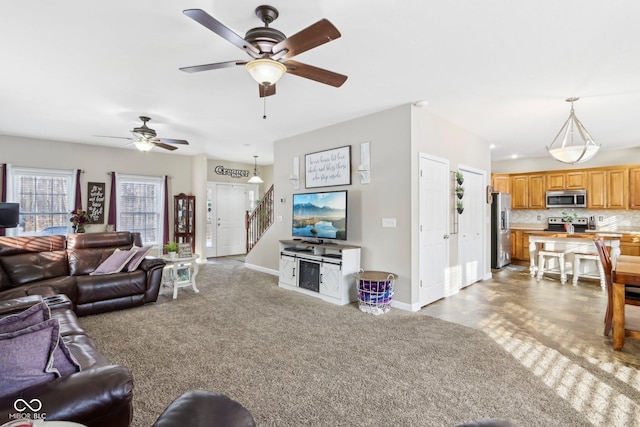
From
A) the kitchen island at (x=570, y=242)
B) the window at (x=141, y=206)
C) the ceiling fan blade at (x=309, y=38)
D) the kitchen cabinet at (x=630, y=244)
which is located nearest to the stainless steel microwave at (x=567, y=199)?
the kitchen cabinet at (x=630, y=244)

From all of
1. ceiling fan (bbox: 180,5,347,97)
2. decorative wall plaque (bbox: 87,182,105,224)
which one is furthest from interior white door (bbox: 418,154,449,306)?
decorative wall plaque (bbox: 87,182,105,224)

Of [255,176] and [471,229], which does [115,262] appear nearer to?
[255,176]

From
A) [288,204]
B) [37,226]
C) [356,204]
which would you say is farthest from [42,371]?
[37,226]

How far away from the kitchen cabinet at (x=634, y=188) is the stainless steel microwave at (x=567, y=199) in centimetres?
72

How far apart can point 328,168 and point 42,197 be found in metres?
5.61

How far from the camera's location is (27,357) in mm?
1235

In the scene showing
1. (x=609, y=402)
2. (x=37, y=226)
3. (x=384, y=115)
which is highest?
(x=384, y=115)

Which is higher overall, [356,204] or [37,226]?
[356,204]

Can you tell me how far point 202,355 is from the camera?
2770 millimetres

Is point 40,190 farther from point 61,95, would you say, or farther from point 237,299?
point 237,299

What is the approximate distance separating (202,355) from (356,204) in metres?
2.83

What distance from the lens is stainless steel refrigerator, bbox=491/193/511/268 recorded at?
6.94 meters

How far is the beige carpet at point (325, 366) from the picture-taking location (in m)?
2.00

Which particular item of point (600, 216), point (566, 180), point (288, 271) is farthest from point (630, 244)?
point (288, 271)
